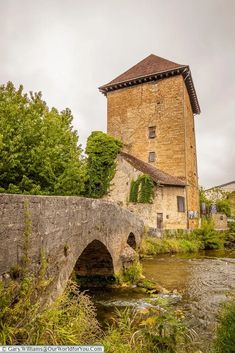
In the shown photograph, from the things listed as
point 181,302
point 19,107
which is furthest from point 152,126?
point 181,302

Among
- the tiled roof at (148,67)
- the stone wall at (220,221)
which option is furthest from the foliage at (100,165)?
the stone wall at (220,221)

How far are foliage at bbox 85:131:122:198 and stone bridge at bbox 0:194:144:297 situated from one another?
44.8 feet

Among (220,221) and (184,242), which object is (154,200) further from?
(220,221)

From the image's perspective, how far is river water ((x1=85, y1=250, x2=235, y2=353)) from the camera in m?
6.21

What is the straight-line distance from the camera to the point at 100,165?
2302 centimetres

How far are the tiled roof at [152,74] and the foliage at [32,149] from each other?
14254mm

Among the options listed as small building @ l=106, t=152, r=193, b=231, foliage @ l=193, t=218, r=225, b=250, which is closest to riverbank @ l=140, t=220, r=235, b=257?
foliage @ l=193, t=218, r=225, b=250

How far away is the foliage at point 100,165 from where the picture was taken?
75.3 ft

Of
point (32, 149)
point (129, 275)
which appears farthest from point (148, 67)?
point (129, 275)

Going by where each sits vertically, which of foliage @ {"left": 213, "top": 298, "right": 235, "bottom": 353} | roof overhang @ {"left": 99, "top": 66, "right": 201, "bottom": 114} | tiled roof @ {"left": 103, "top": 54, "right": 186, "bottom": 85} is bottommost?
foliage @ {"left": 213, "top": 298, "right": 235, "bottom": 353}

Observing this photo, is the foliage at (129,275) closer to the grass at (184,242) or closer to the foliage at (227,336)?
the foliage at (227,336)

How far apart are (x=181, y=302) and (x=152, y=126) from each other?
20.7 metres

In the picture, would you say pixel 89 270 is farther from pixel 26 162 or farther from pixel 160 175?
pixel 160 175

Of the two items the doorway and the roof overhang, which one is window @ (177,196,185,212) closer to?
the doorway
